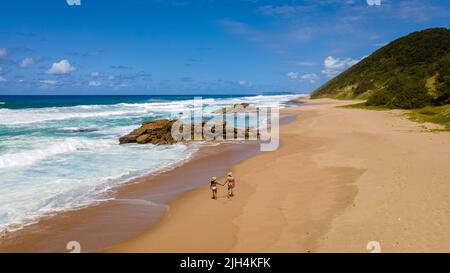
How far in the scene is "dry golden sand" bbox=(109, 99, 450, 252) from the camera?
32.2 ft

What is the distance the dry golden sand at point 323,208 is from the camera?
9.82m

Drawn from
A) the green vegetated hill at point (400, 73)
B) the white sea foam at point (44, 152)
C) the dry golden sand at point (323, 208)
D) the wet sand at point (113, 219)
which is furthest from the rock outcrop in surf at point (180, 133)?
the green vegetated hill at point (400, 73)

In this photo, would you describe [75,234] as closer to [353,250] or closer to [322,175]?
[353,250]

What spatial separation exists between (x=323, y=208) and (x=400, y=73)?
74254 mm

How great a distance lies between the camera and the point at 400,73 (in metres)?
77.7

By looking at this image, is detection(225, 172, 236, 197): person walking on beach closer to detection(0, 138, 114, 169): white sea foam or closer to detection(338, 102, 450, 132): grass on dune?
detection(0, 138, 114, 169): white sea foam

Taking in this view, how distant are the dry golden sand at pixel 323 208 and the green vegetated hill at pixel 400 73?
27.6 meters

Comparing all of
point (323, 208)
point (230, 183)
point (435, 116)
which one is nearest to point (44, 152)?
point (230, 183)

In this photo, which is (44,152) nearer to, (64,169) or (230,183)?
(64,169)

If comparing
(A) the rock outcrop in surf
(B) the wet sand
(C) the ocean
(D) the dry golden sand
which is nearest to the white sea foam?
(C) the ocean

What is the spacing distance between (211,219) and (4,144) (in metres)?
21.8

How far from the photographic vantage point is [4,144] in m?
27.6

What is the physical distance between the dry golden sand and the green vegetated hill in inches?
1085

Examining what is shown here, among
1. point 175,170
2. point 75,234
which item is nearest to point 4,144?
point 175,170
